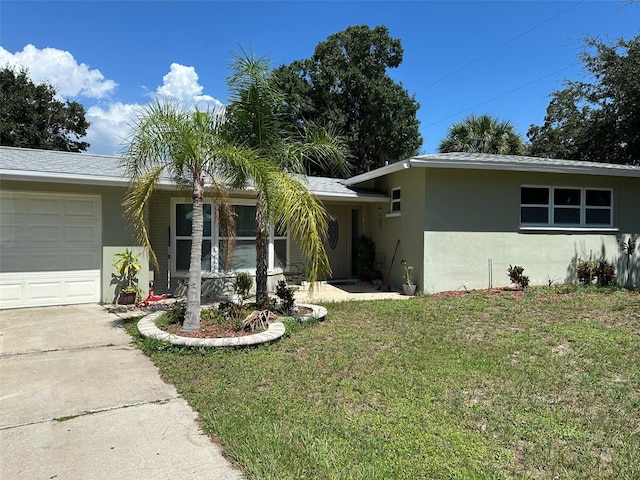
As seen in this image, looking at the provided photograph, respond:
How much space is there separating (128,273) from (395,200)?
7.11 metres

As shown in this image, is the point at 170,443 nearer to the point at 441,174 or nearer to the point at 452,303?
the point at 452,303

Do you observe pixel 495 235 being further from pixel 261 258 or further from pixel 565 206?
pixel 261 258

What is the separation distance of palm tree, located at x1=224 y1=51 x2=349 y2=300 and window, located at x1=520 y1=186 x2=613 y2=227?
593 cm

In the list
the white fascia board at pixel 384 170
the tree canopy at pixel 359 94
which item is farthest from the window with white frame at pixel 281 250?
the tree canopy at pixel 359 94

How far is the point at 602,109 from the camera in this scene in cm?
1841

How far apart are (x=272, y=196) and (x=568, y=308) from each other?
21.1ft

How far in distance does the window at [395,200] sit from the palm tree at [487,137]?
854 cm

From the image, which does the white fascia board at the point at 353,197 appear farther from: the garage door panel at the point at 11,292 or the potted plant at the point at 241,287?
the garage door panel at the point at 11,292

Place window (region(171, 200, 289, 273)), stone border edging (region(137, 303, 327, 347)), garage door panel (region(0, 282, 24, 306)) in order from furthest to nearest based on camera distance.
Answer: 1. window (region(171, 200, 289, 273))
2. garage door panel (region(0, 282, 24, 306))
3. stone border edging (region(137, 303, 327, 347))

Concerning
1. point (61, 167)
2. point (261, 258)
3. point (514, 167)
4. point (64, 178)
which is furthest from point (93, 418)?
point (514, 167)

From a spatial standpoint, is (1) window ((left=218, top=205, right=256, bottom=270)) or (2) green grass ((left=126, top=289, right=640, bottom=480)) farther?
(1) window ((left=218, top=205, right=256, bottom=270))

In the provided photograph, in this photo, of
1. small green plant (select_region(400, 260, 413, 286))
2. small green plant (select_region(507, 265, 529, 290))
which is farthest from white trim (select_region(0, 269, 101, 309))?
small green plant (select_region(507, 265, 529, 290))

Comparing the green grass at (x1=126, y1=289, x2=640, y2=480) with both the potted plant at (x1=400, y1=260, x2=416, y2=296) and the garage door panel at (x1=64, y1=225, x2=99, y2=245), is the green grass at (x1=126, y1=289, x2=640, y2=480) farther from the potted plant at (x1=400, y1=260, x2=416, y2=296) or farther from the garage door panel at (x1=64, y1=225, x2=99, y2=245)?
the garage door panel at (x1=64, y1=225, x2=99, y2=245)

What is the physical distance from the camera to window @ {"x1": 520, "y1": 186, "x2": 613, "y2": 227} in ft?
35.9
